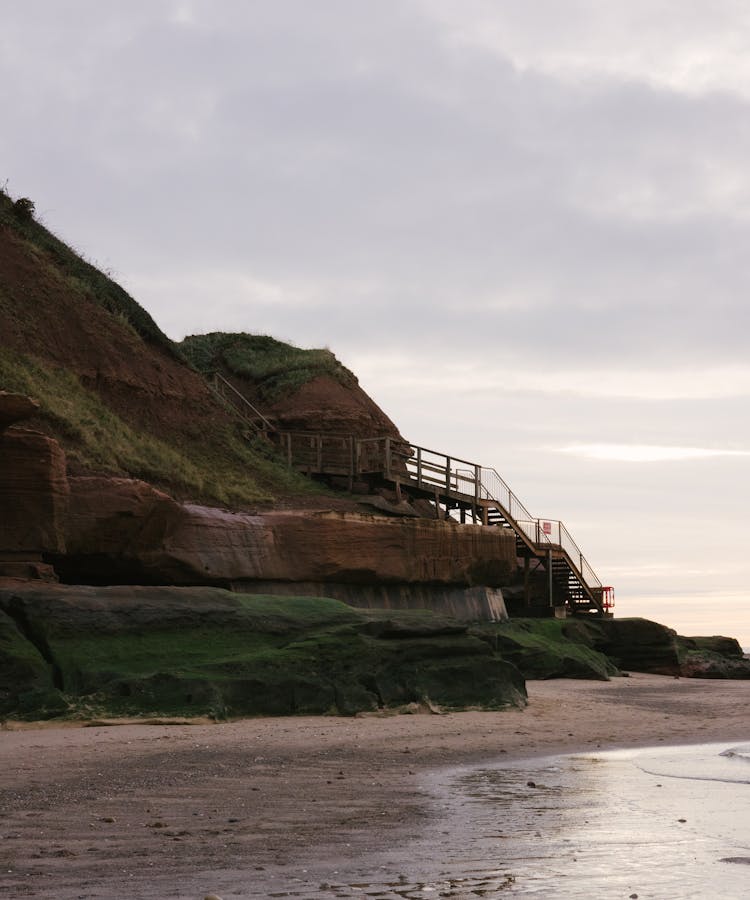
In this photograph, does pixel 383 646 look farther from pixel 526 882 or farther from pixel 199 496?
pixel 526 882

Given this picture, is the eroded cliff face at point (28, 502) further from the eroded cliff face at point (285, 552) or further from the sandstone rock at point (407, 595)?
the sandstone rock at point (407, 595)

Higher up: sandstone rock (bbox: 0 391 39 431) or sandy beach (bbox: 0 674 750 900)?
sandstone rock (bbox: 0 391 39 431)

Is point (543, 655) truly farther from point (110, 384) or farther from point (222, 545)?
point (110, 384)

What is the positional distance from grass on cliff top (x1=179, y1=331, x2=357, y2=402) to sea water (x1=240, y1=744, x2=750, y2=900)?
37.4 meters

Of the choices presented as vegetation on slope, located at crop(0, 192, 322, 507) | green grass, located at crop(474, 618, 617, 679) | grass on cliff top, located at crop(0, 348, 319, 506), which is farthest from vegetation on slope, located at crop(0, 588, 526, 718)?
green grass, located at crop(474, 618, 617, 679)

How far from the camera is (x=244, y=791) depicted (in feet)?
31.1

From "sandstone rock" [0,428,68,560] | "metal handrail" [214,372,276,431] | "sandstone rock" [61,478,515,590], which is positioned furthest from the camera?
"metal handrail" [214,372,276,431]

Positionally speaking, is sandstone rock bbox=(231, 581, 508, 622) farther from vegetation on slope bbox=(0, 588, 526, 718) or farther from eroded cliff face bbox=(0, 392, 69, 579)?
vegetation on slope bbox=(0, 588, 526, 718)

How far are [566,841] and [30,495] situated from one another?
45.1 feet

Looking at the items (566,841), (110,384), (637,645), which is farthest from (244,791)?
(637,645)

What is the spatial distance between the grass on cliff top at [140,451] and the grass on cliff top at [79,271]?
4476 millimetres

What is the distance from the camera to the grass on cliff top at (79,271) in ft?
107

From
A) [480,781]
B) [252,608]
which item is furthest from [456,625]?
[480,781]

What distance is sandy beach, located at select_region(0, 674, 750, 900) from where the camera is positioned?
20.6 feet
